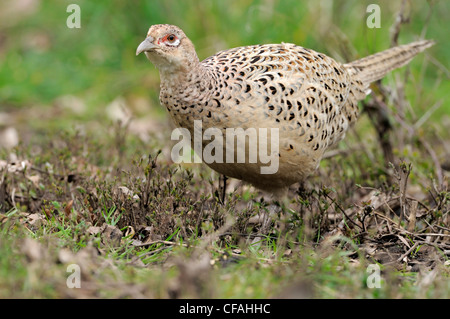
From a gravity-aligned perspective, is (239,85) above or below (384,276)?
above

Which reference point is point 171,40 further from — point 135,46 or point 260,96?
point 135,46

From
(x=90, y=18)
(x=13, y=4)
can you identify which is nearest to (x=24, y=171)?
(x=90, y=18)

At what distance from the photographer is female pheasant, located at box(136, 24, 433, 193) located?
13.8 feet

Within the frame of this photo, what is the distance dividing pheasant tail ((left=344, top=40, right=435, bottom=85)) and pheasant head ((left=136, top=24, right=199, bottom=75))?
6.71 feet

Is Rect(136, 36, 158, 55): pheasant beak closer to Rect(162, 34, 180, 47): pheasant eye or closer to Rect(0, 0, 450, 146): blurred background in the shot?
Rect(162, 34, 180, 47): pheasant eye

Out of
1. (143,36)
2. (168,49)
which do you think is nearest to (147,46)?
(168,49)

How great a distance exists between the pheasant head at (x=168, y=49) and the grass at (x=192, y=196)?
0.81 m

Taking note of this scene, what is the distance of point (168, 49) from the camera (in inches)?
163

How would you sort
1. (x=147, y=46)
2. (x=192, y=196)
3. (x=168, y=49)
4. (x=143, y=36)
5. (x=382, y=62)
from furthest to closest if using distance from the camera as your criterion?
(x=143, y=36) < (x=382, y=62) < (x=192, y=196) < (x=168, y=49) < (x=147, y=46)

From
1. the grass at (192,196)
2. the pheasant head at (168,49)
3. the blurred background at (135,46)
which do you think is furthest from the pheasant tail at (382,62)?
the pheasant head at (168,49)

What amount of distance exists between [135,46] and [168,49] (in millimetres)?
5168

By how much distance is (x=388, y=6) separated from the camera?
29.8 feet

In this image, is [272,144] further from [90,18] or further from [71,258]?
[90,18]
